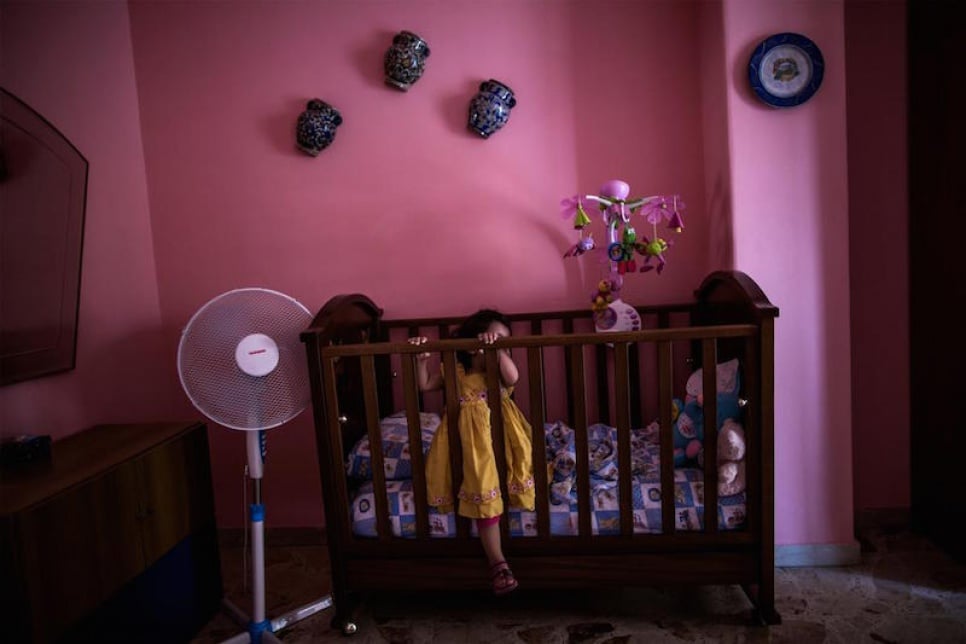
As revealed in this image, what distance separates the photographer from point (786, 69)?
208 cm

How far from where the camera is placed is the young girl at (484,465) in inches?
70.9

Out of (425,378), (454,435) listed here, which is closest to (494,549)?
(454,435)

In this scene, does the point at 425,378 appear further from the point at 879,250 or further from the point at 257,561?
the point at 879,250

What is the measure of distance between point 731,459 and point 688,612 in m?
0.54

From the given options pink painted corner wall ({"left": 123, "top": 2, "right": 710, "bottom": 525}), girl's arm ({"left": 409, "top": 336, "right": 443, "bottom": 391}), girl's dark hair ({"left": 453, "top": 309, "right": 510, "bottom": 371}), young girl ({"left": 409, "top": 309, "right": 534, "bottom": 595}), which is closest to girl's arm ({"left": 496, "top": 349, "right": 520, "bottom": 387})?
young girl ({"left": 409, "top": 309, "right": 534, "bottom": 595})

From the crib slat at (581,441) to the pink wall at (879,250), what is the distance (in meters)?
1.37

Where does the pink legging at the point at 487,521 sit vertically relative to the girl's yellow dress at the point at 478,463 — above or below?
below

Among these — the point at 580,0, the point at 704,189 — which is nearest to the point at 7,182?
the point at 580,0

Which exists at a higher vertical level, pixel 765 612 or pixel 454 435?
pixel 454 435

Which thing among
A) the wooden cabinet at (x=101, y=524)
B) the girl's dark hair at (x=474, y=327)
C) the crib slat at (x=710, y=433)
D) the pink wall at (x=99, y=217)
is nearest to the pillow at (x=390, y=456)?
the girl's dark hair at (x=474, y=327)

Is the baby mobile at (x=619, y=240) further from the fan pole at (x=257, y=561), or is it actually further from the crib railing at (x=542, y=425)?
the fan pole at (x=257, y=561)

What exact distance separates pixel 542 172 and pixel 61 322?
183cm

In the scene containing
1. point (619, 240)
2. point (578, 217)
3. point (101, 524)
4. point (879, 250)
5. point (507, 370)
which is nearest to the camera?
point (101, 524)

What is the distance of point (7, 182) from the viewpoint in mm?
1724
